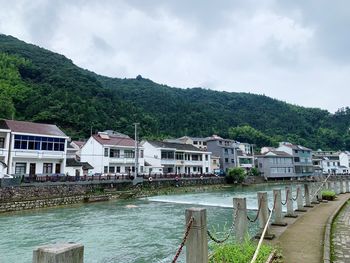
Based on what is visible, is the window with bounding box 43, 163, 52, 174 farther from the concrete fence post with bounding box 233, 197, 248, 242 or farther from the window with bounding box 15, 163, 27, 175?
the concrete fence post with bounding box 233, 197, 248, 242

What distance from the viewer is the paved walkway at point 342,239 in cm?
650

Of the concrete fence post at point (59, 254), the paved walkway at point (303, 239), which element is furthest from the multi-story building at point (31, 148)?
the concrete fence post at point (59, 254)

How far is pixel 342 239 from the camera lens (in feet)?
26.5

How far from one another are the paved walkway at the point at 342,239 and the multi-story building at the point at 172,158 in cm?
4068

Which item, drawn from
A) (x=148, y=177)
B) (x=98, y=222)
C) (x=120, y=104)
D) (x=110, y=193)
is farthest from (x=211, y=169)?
(x=98, y=222)

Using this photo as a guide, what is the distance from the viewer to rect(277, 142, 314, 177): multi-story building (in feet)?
246

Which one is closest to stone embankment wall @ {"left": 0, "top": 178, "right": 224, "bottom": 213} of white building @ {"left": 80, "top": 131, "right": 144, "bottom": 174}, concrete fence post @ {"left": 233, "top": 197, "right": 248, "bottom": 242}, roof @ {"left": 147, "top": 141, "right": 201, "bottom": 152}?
white building @ {"left": 80, "top": 131, "right": 144, "bottom": 174}

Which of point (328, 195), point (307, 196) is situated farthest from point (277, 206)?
point (328, 195)

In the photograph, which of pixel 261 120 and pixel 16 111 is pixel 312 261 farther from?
pixel 261 120

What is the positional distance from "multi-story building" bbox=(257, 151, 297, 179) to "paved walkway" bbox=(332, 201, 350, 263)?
60.1m

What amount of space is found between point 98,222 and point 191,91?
129 meters

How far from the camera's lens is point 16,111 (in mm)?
68188

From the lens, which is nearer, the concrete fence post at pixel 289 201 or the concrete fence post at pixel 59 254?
the concrete fence post at pixel 59 254

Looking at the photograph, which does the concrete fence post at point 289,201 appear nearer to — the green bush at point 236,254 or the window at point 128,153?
the green bush at point 236,254
